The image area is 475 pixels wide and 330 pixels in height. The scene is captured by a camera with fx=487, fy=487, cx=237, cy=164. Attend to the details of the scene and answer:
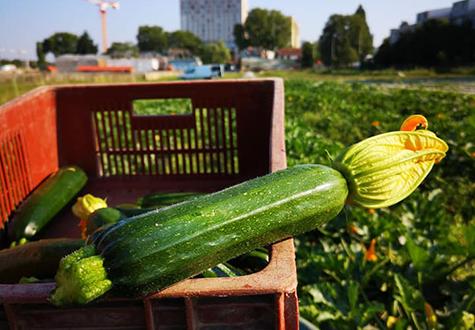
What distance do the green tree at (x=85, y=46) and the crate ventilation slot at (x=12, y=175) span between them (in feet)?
370

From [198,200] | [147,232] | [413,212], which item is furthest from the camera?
[413,212]

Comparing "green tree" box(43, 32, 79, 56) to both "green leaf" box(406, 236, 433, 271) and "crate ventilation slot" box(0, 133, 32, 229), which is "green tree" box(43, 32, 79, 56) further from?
"green leaf" box(406, 236, 433, 271)

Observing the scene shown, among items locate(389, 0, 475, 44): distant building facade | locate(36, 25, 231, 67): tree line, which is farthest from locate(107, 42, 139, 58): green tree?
locate(389, 0, 475, 44): distant building facade

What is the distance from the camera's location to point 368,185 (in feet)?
4.86

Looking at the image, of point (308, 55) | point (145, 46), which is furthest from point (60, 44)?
point (308, 55)

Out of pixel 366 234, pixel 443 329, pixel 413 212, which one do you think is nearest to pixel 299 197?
pixel 443 329

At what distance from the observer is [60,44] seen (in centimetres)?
10819

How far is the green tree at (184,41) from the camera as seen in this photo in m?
116

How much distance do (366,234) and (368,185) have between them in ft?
7.63

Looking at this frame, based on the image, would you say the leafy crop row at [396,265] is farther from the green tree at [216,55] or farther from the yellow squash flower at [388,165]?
the green tree at [216,55]

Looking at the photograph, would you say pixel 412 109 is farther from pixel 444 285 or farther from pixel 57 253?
Answer: pixel 57 253

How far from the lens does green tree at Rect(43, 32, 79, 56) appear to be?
107688 millimetres

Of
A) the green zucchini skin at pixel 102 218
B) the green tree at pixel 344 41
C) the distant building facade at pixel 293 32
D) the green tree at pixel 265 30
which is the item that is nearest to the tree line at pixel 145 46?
the green tree at pixel 265 30

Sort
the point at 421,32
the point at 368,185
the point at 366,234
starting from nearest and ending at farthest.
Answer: the point at 368,185 < the point at 366,234 < the point at 421,32
